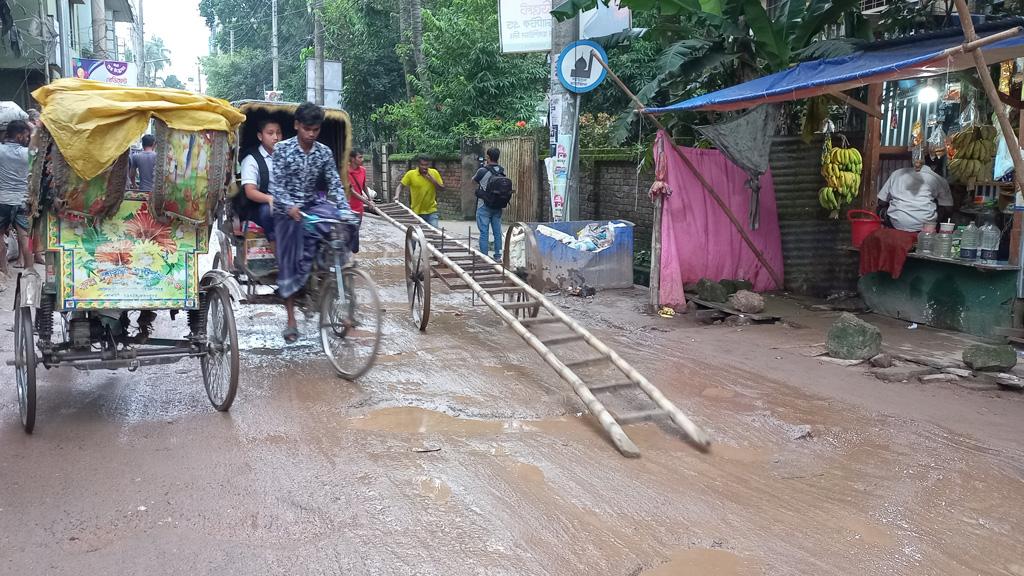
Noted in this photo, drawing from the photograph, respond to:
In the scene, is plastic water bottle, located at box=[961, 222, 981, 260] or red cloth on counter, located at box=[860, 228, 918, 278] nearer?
plastic water bottle, located at box=[961, 222, 981, 260]

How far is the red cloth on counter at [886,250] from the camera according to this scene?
29.1 feet

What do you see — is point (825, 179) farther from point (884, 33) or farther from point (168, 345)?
point (168, 345)

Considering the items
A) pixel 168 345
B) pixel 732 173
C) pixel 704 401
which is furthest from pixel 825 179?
pixel 168 345

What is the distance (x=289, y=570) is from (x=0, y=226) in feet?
29.0

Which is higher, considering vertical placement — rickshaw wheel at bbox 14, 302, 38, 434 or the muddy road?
rickshaw wheel at bbox 14, 302, 38, 434

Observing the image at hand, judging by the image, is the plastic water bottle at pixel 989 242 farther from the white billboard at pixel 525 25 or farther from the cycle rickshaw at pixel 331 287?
the white billboard at pixel 525 25

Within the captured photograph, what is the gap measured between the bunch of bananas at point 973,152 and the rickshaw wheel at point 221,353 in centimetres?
714

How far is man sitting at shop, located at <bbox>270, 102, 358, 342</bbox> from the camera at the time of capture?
21.5 ft

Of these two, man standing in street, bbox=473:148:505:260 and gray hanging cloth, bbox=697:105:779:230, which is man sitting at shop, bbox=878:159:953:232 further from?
man standing in street, bbox=473:148:505:260

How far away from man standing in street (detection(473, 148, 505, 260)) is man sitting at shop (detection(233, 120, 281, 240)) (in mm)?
5580

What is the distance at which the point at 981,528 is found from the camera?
4035 mm

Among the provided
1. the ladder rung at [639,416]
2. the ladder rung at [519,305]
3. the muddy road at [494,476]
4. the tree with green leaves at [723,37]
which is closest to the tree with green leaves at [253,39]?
the tree with green leaves at [723,37]

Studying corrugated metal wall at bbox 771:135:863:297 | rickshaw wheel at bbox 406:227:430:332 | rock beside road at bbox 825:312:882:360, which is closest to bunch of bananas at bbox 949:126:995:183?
corrugated metal wall at bbox 771:135:863:297

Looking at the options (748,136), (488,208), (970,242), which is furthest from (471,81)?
(970,242)
